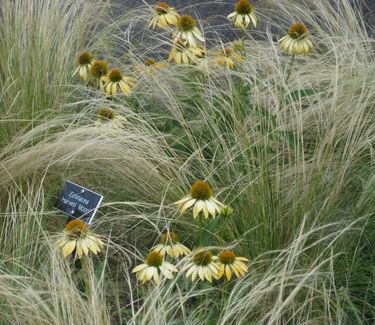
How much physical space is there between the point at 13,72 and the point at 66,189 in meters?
0.94

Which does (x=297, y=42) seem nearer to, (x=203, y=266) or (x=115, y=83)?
(x=115, y=83)

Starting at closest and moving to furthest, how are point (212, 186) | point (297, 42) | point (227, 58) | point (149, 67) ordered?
1. point (212, 186)
2. point (297, 42)
3. point (227, 58)
4. point (149, 67)

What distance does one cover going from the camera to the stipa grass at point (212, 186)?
259 cm

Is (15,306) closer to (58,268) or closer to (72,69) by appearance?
(58,268)

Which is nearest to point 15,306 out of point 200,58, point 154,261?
point 154,261

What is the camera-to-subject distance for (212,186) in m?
3.06

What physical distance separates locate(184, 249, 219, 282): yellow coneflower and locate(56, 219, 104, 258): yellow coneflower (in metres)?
0.23

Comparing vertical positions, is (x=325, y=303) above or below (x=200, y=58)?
below

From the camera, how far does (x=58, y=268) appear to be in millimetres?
2539

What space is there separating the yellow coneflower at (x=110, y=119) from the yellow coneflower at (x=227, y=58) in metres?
0.40

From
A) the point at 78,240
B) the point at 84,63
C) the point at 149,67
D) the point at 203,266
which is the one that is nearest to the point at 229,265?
the point at 203,266

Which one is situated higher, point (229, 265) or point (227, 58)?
point (227, 58)

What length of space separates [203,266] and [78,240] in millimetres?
313

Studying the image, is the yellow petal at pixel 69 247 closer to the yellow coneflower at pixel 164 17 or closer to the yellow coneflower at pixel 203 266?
the yellow coneflower at pixel 203 266
